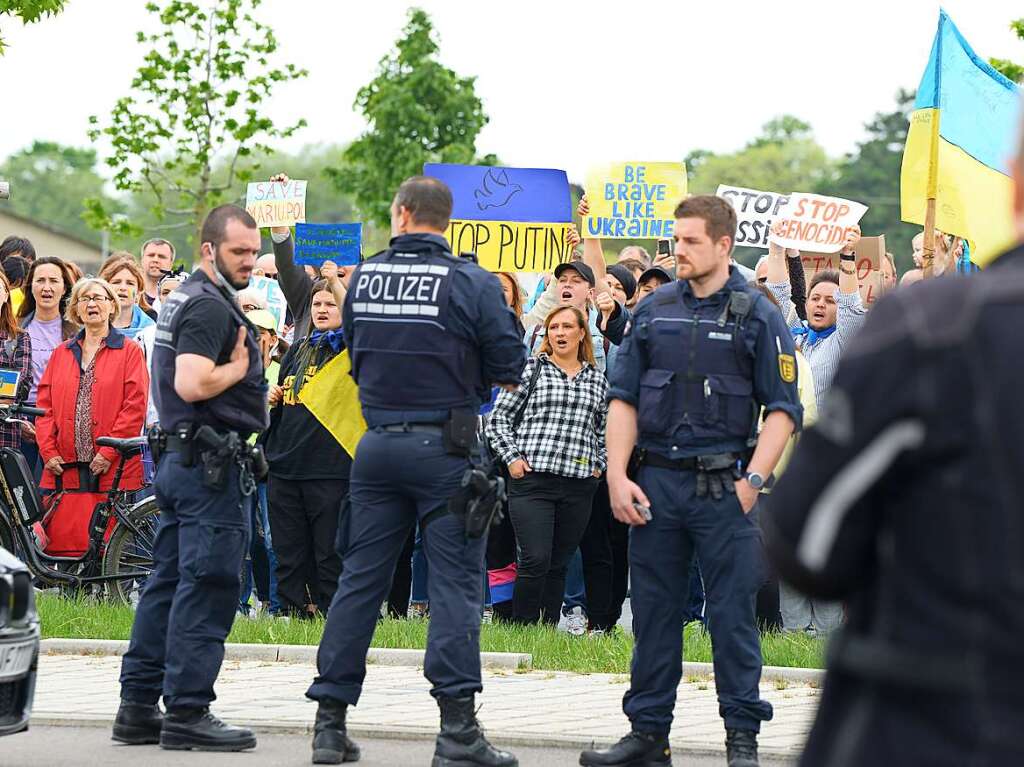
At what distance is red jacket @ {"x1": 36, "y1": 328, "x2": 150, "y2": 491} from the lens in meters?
12.1

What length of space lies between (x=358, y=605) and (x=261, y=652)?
2.74 metres

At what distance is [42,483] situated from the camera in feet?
40.2

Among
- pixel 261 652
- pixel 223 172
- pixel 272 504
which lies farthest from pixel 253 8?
pixel 261 652

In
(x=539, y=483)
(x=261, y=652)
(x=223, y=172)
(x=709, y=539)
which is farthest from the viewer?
(x=223, y=172)

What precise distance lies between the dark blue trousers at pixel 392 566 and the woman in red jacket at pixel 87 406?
513cm

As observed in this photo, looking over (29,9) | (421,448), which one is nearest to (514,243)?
(421,448)

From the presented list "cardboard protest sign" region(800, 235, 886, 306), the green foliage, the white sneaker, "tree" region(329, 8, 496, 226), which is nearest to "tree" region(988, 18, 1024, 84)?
"cardboard protest sign" region(800, 235, 886, 306)

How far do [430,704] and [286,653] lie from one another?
1622mm

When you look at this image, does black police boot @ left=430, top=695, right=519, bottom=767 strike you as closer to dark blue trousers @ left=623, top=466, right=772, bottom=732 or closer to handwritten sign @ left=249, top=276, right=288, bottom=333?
dark blue trousers @ left=623, top=466, right=772, bottom=732

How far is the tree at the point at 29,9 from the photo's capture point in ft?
61.0

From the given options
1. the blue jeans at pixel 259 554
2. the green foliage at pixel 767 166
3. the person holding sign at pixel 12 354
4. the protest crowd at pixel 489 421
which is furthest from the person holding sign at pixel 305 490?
the green foliage at pixel 767 166

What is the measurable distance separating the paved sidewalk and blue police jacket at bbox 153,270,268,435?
1.45 m

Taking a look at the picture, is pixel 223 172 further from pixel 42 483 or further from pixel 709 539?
pixel 709 539

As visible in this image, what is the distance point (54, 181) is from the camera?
558 feet
